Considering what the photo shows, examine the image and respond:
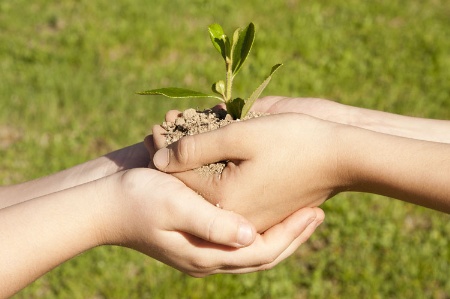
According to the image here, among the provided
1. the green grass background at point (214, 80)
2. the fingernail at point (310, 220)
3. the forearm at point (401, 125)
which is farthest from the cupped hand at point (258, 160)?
the green grass background at point (214, 80)

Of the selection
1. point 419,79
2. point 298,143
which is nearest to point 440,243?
point 419,79

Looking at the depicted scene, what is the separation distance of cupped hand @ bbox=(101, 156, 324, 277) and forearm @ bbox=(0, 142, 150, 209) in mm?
454

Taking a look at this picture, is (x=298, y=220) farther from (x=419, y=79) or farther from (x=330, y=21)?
(x=330, y=21)

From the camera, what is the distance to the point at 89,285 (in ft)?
12.0

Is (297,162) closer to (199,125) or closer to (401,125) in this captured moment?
(199,125)

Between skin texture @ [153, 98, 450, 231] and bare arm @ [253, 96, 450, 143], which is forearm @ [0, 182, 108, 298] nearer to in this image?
skin texture @ [153, 98, 450, 231]

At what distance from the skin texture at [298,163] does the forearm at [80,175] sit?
518 mm

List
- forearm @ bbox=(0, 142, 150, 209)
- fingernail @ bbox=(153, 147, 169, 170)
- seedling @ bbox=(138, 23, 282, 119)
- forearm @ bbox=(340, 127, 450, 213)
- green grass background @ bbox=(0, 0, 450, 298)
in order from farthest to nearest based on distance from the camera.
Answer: green grass background @ bbox=(0, 0, 450, 298) < forearm @ bbox=(0, 142, 150, 209) < seedling @ bbox=(138, 23, 282, 119) < fingernail @ bbox=(153, 147, 169, 170) < forearm @ bbox=(340, 127, 450, 213)

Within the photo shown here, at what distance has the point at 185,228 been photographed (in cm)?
216

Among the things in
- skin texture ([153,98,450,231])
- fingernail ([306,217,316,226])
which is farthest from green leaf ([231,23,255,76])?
fingernail ([306,217,316,226])

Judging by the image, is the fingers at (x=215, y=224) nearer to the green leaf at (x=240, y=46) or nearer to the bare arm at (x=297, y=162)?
the bare arm at (x=297, y=162)

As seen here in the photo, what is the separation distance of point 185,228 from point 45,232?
0.49 metres

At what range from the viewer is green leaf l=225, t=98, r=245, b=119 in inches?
92.0

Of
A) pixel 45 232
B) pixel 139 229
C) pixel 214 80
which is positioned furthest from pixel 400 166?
pixel 214 80
